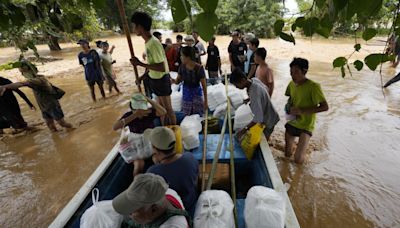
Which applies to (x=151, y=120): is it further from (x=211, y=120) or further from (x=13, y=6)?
(x=13, y=6)

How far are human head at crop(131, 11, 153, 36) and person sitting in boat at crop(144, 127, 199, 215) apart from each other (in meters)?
1.53

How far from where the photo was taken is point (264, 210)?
175 cm

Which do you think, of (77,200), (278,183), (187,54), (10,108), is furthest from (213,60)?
(77,200)

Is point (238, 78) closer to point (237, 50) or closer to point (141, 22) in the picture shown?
point (141, 22)

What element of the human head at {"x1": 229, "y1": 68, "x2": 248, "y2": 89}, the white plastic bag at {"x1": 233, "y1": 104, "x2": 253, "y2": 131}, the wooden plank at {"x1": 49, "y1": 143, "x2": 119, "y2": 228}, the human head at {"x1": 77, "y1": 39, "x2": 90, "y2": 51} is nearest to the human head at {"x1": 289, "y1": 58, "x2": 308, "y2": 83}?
the human head at {"x1": 229, "y1": 68, "x2": 248, "y2": 89}

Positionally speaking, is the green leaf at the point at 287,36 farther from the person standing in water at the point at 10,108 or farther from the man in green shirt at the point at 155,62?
the person standing in water at the point at 10,108

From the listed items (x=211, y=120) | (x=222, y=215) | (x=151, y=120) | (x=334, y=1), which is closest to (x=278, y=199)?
(x=222, y=215)

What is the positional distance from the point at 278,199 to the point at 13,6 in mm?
1856

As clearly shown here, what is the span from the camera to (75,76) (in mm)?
11383

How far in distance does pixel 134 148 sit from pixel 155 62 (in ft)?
3.79

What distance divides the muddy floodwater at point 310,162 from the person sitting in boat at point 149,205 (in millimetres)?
1708

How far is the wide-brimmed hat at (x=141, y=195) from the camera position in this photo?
132 cm

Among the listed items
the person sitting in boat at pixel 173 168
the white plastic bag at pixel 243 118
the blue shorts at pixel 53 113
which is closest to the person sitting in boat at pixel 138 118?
the person sitting in boat at pixel 173 168

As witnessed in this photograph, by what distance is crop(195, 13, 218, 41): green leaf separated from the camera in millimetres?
650
